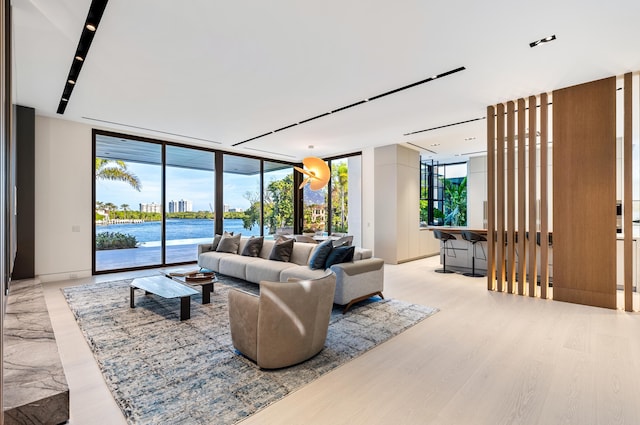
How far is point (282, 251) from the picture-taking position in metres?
5.52

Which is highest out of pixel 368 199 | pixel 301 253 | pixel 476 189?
pixel 476 189

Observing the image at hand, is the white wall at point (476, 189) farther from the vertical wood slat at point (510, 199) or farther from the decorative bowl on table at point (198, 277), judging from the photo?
the decorative bowl on table at point (198, 277)

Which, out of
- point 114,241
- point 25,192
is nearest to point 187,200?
point 114,241

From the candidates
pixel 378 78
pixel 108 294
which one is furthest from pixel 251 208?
pixel 378 78

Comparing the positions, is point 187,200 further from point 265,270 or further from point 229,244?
point 265,270

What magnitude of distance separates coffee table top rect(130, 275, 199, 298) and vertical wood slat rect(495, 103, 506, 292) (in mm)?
4734

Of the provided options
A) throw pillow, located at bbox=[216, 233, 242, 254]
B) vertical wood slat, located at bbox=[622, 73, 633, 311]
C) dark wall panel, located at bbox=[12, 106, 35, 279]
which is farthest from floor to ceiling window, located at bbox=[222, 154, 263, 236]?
vertical wood slat, located at bbox=[622, 73, 633, 311]

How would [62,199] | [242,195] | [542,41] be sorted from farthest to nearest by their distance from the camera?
1. [242,195]
2. [62,199]
3. [542,41]

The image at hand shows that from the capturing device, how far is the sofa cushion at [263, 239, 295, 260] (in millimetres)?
5492

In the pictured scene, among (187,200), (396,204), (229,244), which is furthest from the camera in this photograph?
(396,204)

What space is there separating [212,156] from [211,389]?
702 centimetres

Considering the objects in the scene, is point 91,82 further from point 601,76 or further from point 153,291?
point 601,76

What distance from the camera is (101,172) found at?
262 inches

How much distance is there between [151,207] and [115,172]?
1024 millimetres
